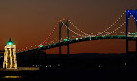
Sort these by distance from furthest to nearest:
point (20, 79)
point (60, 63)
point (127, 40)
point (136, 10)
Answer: point (60, 63)
point (136, 10)
point (127, 40)
point (20, 79)

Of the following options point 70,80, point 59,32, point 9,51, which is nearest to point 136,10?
point 59,32

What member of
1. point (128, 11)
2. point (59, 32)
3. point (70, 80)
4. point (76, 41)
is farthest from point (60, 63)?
point (70, 80)

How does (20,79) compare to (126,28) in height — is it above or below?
below

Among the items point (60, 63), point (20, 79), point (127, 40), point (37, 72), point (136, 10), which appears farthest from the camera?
point (60, 63)

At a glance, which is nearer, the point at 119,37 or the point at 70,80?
the point at 70,80

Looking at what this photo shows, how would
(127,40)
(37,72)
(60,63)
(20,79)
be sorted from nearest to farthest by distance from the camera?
(20,79) → (37,72) → (127,40) → (60,63)

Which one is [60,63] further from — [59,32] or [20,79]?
[20,79]

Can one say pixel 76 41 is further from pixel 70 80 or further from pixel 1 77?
pixel 1 77

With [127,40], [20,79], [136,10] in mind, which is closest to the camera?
[20,79]

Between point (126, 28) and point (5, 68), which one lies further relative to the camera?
point (126, 28)
